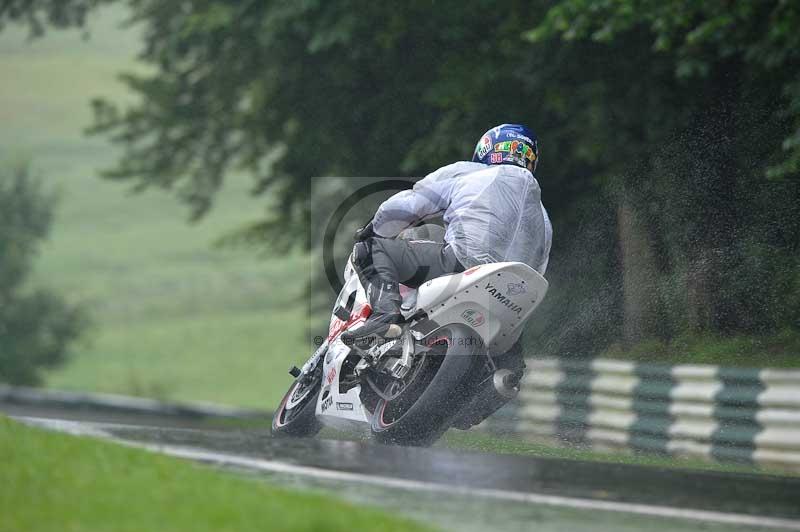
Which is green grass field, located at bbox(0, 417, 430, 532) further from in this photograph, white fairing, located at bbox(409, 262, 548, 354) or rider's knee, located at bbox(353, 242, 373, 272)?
rider's knee, located at bbox(353, 242, 373, 272)

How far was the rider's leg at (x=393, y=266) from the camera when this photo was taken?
8734mm

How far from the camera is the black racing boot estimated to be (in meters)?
8.57

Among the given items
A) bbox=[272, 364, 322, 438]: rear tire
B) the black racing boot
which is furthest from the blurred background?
the black racing boot

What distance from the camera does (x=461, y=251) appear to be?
8.62 m

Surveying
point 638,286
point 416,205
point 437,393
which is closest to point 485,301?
point 437,393

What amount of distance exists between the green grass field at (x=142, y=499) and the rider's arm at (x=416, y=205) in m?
2.90

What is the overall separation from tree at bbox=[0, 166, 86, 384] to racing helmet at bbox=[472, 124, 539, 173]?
4207 centimetres

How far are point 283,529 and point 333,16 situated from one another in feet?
44.9

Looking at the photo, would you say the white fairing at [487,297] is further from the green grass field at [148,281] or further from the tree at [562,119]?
the green grass field at [148,281]

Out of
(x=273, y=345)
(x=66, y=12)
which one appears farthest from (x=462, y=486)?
(x=273, y=345)

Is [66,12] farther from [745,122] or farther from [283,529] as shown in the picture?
[283,529]

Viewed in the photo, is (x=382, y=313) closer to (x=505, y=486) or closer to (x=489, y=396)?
(x=489, y=396)

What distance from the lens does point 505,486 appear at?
6297 millimetres

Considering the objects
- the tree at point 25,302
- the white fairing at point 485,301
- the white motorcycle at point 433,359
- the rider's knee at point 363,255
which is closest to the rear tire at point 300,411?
the white motorcycle at point 433,359
